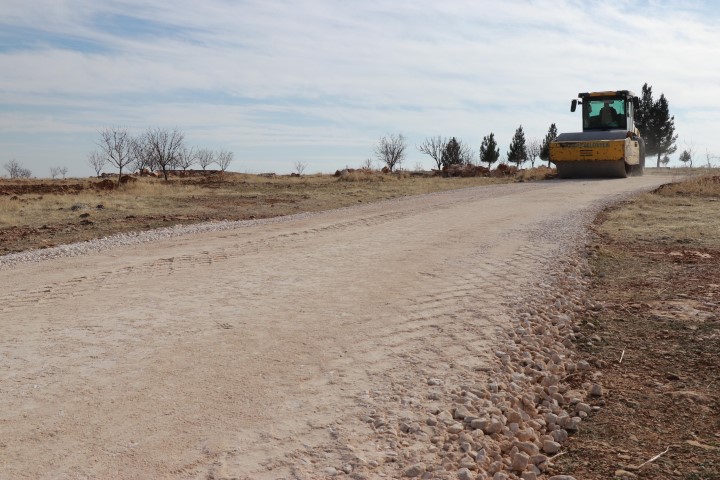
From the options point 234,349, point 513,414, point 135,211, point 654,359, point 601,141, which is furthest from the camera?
point 601,141

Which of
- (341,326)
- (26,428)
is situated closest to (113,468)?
(26,428)

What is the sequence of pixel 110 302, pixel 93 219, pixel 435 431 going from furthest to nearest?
pixel 93 219 < pixel 110 302 < pixel 435 431

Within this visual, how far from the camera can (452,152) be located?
67250 millimetres

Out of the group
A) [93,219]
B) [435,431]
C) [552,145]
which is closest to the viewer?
[435,431]

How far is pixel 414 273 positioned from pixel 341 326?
2334 millimetres

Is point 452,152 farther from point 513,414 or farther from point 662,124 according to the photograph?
point 513,414

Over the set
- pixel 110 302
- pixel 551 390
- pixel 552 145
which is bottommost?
pixel 551 390

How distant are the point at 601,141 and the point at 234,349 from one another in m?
23.7

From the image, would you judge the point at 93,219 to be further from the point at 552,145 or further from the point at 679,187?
the point at 552,145

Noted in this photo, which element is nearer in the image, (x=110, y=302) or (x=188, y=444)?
(x=188, y=444)

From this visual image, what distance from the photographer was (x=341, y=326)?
550 cm

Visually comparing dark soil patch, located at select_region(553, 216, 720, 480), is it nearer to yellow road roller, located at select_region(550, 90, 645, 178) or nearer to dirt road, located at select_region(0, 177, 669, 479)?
dirt road, located at select_region(0, 177, 669, 479)

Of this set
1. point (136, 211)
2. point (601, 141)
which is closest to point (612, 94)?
point (601, 141)

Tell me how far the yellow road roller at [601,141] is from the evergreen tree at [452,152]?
38.9 meters
